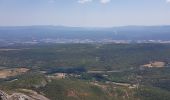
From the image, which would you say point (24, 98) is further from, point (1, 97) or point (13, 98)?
point (1, 97)

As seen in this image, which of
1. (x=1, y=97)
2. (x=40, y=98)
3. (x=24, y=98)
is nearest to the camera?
(x=1, y=97)

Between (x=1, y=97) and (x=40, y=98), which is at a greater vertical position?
(x=1, y=97)

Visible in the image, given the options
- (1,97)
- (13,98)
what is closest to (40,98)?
(13,98)

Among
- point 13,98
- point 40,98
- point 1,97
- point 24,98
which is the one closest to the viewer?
point 1,97

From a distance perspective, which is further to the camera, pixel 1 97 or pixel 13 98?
pixel 13 98

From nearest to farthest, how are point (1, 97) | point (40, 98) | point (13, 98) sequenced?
point (1, 97) < point (13, 98) < point (40, 98)

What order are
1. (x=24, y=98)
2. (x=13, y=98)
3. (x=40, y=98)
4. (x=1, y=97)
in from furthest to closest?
(x=40, y=98)
(x=24, y=98)
(x=13, y=98)
(x=1, y=97)

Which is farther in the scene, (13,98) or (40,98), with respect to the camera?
(40,98)

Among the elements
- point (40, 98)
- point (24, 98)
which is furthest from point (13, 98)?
point (40, 98)
